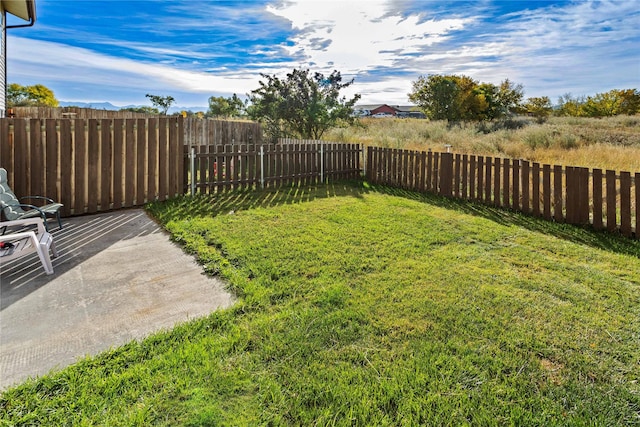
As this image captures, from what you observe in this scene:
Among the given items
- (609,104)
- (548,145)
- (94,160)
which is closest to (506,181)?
(94,160)

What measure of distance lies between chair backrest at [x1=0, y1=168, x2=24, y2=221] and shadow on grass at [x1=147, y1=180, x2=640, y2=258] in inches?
73.5

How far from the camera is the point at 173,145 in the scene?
287 inches

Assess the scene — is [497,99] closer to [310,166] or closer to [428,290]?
[310,166]

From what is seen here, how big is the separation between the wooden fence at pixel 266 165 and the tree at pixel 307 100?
20.7ft

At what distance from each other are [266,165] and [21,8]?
9.75 meters

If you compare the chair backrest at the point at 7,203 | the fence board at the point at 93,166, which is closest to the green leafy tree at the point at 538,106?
the fence board at the point at 93,166

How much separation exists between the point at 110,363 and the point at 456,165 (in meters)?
7.57

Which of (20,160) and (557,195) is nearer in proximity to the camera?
(20,160)

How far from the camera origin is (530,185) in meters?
7.23

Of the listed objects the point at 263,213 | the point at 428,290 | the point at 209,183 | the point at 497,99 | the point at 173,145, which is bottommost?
the point at 428,290

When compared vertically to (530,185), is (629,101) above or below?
above

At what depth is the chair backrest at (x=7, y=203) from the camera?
Result: 464 cm

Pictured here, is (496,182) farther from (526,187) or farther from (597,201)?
(597,201)

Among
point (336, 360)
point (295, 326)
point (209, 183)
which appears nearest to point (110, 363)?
point (295, 326)
